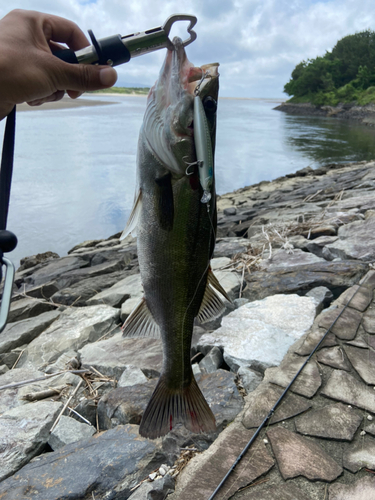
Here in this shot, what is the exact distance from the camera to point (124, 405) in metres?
2.82

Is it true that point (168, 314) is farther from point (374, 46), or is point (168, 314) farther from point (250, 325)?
point (374, 46)

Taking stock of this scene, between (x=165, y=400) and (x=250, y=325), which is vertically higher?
(x=165, y=400)

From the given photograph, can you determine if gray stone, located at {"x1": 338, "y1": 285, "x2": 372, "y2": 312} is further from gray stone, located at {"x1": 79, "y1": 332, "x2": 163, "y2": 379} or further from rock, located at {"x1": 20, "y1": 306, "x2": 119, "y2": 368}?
rock, located at {"x1": 20, "y1": 306, "x2": 119, "y2": 368}

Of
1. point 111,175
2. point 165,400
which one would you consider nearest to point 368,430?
point 165,400

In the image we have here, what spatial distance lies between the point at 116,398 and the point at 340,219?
5111 millimetres

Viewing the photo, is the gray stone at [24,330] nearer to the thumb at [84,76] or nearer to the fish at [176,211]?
the fish at [176,211]

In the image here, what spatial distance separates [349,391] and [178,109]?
7.17ft

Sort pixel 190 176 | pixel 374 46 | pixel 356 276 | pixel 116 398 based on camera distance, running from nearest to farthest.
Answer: pixel 190 176 < pixel 116 398 < pixel 356 276 < pixel 374 46

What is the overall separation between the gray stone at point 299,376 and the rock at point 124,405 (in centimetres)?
91

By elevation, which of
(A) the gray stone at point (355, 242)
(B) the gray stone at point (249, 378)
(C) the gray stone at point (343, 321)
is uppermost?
(A) the gray stone at point (355, 242)

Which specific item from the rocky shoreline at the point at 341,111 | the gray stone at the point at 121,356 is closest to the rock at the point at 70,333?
the gray stone at the point at 121,356

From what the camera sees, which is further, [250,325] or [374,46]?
[374,46]

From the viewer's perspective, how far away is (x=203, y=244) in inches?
69.3

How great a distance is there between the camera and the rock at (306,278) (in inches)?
169
